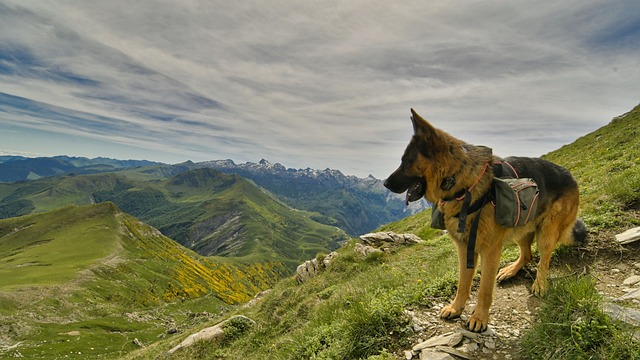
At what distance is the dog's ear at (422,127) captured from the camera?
5488 millimetres

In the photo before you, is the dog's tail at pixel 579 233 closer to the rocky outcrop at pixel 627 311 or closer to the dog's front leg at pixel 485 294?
the rocky outcrop at pixel 627 311

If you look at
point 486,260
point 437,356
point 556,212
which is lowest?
point 437,356

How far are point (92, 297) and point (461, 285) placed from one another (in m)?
147

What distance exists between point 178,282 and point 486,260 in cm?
19728

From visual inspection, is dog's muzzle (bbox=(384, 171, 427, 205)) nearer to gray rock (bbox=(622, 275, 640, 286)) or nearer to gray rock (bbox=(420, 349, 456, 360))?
gray rock (bbox=(420, 349, 456, 360))

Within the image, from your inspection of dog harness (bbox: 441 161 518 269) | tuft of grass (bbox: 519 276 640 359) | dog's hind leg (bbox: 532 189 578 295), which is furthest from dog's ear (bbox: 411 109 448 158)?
dog's hind leg (bbox: 532 189 578 295)

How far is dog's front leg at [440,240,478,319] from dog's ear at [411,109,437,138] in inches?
93.8

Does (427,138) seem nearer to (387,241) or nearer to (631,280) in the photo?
(631,280)

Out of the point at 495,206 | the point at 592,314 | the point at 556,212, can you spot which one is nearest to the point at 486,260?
the point at 495,206

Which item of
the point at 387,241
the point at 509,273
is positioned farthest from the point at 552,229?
the point at 387,241

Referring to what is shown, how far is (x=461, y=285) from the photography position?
627 centimetres

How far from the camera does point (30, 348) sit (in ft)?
216

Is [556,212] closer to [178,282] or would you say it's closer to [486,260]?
[486,260]

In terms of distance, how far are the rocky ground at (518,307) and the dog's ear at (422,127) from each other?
3.39m
